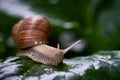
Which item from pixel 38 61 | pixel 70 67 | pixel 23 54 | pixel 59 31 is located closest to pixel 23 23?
pixel 23 54

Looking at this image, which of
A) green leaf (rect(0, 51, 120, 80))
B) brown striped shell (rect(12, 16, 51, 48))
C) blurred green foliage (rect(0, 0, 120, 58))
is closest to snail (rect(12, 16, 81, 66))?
brown striped shell (rect(12, 16, 51, 48))

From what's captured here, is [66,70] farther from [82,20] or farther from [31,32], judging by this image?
[82,20]

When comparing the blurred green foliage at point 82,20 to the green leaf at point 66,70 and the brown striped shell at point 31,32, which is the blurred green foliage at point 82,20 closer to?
the brown striped shell at point 31,32

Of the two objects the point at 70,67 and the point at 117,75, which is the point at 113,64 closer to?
the point at 117,75

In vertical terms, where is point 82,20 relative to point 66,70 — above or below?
above

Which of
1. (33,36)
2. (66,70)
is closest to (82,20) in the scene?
(33,36)
